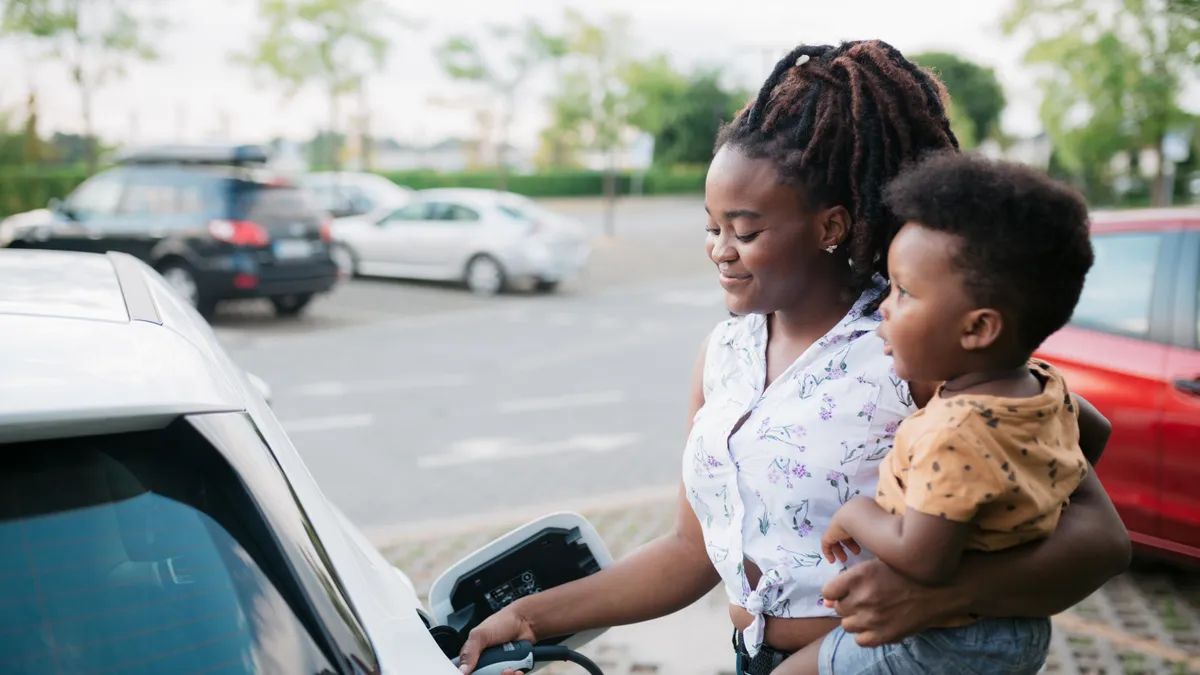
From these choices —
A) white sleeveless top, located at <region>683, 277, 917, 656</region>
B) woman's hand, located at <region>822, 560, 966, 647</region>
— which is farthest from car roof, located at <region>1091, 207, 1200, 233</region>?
woman's hand, located at <region>822, 560, 966, 647</region>

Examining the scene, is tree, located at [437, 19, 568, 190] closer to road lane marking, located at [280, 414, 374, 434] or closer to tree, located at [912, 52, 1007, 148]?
road lane marking, located at [280, 414, 374, 434]

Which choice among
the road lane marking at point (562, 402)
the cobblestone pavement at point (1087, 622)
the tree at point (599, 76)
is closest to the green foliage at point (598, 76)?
the tree at point (599, 76)

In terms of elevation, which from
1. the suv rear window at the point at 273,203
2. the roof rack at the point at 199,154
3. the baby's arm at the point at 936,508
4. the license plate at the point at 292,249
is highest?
the baby's arm at the point at 936,508

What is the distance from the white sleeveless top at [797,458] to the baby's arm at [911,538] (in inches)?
5.5

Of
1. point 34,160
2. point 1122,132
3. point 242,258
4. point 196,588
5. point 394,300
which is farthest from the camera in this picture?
point 34,160

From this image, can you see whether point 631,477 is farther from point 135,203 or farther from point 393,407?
point 135,203

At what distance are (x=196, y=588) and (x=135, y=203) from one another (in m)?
12.2

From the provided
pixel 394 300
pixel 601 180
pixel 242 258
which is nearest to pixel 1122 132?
pixel 394 300

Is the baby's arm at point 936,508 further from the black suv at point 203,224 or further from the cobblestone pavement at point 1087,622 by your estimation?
the black suv at point 203,224

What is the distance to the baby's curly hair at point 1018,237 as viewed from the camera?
Result: 138cm

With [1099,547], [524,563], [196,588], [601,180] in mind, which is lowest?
[601,180]

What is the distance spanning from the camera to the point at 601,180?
5384 cm

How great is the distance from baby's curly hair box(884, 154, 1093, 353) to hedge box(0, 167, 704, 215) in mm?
30543

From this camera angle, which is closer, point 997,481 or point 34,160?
point 997,481
